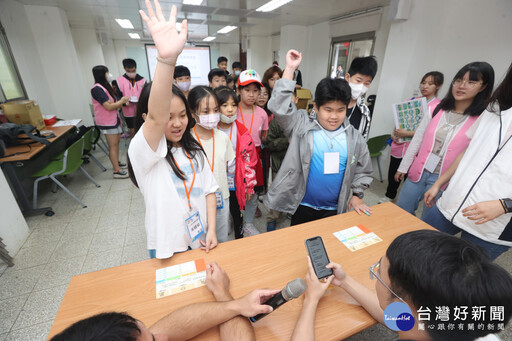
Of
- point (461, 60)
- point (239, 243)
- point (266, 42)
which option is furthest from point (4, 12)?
point (266, 42)

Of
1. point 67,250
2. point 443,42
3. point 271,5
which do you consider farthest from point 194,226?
point 271,5

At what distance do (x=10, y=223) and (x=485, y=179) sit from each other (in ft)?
12.4

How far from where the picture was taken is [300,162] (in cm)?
152

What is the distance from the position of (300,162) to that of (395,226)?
679mm

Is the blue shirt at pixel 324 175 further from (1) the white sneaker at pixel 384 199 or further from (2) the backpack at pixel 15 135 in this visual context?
(2) the backpack at pixel 15 135

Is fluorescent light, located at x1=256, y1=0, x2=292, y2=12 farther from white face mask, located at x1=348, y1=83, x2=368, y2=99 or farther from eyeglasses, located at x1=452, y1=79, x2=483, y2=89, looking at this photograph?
eyeglasses, located at x1=452, y1=79, x2=483, y2=89

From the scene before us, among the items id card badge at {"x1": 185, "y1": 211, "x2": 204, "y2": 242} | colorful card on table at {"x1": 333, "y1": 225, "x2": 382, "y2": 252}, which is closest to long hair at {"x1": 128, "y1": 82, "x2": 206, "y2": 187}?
id card badge at {"x1": 185, "y1": 211, "x2": 204, "y2": 242}

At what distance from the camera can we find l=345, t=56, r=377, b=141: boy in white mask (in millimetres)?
1913

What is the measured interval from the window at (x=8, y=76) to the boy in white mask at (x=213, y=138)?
178 inches

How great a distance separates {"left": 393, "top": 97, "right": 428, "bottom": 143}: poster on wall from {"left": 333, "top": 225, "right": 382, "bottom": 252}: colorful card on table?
82.7 inches

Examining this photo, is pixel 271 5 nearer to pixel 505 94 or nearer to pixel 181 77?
pixel 181 77

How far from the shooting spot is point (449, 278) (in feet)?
1.69

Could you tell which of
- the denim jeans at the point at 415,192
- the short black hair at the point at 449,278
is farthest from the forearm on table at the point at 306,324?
the denim jeans at the point at 415,192

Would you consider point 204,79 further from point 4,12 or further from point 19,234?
point 19,234
